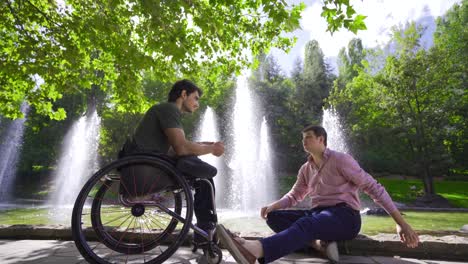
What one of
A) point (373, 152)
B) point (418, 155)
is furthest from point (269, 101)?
point (418, 155)

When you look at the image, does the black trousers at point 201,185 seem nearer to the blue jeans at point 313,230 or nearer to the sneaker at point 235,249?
the sneaker at point 235,249

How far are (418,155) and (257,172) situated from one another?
28.2 ft

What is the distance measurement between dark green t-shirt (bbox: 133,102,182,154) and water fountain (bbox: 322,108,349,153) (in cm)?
1981

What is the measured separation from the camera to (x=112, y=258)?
3035 mm

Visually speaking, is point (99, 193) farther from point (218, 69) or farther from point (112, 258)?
point (218, 69)

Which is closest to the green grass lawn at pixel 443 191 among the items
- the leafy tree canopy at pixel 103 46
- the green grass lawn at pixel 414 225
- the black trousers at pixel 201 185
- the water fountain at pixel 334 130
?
the water fountain at pixel 334 130

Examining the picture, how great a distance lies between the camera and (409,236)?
9.41 feet

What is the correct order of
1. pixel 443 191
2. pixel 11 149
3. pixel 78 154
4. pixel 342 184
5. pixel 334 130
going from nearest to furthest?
A: pixel 342 184 < pixel 443 191 < pixel 334 130 < pixel 78 154 < pixel 11 149

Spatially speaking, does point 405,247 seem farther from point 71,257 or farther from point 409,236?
point 71,257

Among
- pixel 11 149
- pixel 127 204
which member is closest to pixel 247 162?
pixel 127 204

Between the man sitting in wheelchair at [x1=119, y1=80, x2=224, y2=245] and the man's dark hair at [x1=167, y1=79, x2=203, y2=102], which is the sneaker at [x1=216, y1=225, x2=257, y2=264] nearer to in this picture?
the man sitting in wheelchair at [x1=119, y1=80, x2=224, y2=245]

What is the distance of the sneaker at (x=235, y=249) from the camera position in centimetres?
246

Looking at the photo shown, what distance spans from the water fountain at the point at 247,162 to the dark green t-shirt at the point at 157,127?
7462 mm

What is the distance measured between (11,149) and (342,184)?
3452cm
